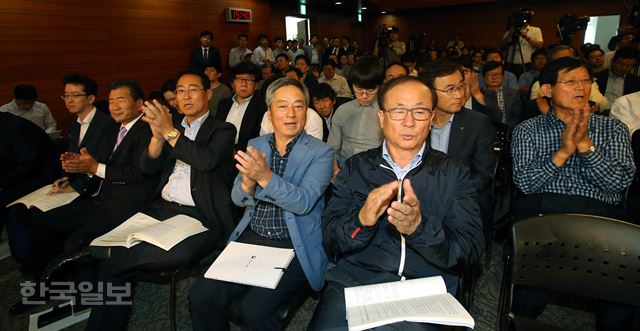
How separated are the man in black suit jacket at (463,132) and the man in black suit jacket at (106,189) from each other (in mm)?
1883

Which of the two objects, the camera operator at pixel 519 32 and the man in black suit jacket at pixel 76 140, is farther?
the camera operator at pixel 519 32

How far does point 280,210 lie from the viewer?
1809mm

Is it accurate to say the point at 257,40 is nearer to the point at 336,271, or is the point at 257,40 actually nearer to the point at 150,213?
the point at 150,213

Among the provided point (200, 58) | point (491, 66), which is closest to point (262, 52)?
point (200, 58)

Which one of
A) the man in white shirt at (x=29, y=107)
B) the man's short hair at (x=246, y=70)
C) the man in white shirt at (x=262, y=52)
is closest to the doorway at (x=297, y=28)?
the man in white shirt at (x=262, y=52)

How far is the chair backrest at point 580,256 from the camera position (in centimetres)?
120

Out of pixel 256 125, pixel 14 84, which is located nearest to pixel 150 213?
pixel 256 125

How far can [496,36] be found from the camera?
13.4 metres

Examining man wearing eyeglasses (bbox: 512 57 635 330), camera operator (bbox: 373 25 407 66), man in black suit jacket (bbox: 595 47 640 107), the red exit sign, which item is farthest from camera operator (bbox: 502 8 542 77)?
the red exit sign

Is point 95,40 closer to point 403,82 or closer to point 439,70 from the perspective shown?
point 439,70

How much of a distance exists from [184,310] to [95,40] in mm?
5125

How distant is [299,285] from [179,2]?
703cm

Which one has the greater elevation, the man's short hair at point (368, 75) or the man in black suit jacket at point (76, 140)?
the man's short hair at point (368, 75)

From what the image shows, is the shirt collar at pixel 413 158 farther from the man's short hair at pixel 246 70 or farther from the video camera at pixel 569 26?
the video camera at pixel 569 26
